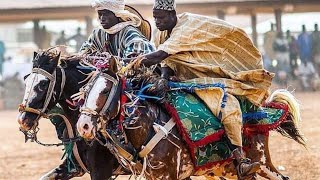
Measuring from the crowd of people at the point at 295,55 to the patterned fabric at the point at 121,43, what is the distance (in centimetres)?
2052

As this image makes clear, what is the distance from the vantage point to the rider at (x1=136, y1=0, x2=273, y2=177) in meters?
7.13

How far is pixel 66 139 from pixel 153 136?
920mm

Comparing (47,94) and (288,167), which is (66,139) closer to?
(47,94)

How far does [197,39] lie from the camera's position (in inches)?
287

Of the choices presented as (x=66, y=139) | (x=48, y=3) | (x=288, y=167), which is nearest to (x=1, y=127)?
(x=48, y=3)

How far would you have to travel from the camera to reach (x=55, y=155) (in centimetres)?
1430

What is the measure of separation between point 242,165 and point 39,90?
181cm

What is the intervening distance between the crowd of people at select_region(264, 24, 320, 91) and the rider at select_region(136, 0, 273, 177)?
67.0 feet

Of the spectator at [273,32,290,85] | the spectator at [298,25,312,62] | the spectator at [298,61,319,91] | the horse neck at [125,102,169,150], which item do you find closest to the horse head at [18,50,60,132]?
the horse neck at [125,102,169,150]

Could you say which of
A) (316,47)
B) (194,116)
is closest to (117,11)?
(194,116)

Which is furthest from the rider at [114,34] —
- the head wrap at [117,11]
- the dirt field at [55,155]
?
the dirt field at [55,155]

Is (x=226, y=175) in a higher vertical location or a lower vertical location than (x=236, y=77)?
lower

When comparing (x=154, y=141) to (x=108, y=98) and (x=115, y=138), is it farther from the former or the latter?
(x=108, y=98)

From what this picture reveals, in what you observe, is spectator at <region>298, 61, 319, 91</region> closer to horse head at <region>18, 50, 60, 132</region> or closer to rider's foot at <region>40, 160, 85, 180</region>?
rider's foot at <region>40, 160, 85, 180</region>
